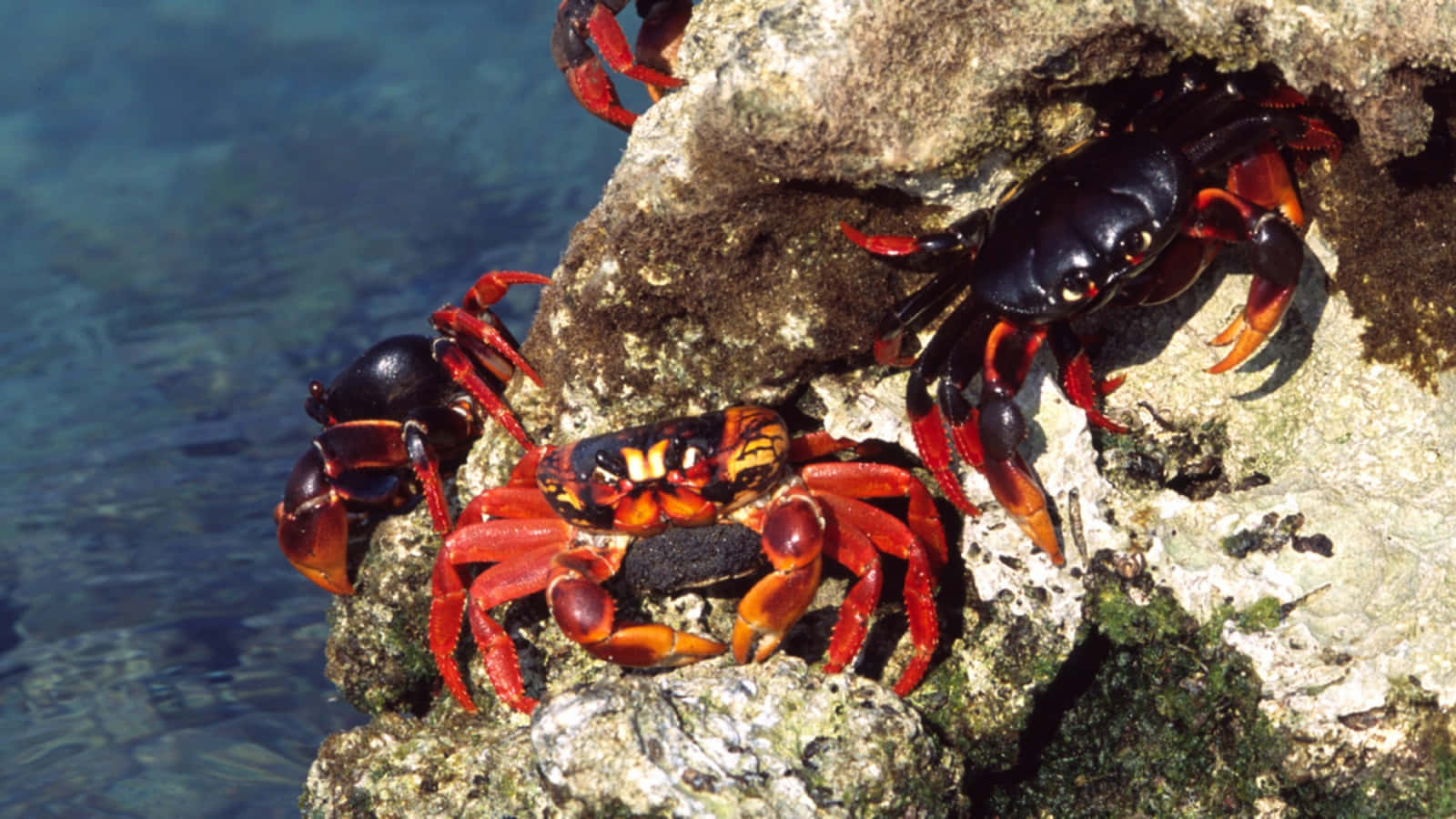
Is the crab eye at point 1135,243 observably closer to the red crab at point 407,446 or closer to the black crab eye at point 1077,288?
the black crab eye at point 1077,288

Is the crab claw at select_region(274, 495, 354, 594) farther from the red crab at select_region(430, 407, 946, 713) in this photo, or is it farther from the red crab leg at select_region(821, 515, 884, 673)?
the red crab leg at select_region(821, 515, 884, 673)

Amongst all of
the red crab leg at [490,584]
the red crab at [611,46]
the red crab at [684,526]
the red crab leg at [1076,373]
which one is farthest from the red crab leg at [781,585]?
the red crab at [611,46]

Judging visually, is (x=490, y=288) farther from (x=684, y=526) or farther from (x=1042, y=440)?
(x=1042, y=440)

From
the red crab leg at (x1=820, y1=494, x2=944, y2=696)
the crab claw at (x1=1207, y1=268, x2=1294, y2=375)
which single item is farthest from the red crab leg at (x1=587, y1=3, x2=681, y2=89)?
the crab claw at (x1=1207, y1=268, x2=1294, y2=375)

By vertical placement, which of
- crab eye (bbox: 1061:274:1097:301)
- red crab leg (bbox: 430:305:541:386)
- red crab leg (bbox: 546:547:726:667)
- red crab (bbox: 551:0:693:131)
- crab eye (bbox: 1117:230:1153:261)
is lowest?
red crab leg (bbox: 546:547:726:667)

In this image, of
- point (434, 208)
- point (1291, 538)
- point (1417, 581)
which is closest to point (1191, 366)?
point (1291, 538)

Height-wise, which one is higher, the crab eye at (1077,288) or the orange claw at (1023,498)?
the crab eye at (1077,288)

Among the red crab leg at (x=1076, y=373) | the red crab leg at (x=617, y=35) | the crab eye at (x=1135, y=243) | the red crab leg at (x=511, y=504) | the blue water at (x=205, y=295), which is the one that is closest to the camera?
the crab eye at (x=1135, y=243)
